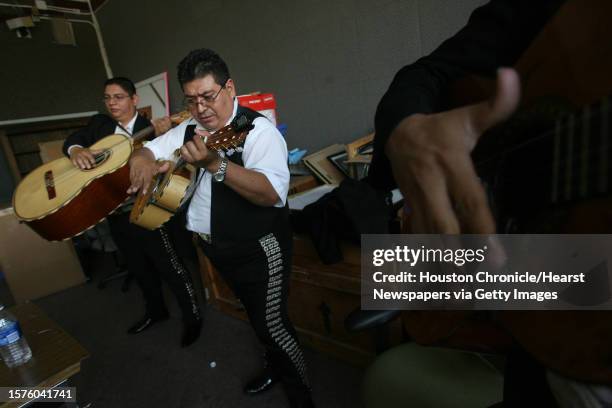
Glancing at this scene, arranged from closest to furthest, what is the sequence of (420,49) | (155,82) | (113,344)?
1. (420,49)
2. (113,344)
3. (155,82)

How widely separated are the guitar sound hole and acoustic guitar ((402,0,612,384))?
2.06 metres

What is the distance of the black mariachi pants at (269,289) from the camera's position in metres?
1.40

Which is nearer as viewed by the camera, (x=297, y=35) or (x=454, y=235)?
(x=454, y=235)

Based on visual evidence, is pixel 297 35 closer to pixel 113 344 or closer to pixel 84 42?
pixel 113 344

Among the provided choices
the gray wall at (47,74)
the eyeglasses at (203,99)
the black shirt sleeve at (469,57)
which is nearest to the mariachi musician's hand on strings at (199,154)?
the eyeglasses at (203,99)

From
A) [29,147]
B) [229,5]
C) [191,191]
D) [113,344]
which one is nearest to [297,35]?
[229,5]

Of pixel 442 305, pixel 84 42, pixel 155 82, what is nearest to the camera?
pixel 442 305

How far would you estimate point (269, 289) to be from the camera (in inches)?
56.2

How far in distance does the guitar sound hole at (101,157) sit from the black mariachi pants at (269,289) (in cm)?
95

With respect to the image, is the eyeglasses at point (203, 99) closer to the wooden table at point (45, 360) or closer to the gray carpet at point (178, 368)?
the wooden table at point (45, 360)

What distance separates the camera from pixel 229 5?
9.56ft

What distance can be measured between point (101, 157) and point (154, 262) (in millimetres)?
758

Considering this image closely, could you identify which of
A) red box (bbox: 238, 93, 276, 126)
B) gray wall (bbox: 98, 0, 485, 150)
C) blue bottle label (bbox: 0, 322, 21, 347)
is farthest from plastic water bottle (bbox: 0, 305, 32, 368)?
gray wall (bbox: 98, 0, 485, 150)

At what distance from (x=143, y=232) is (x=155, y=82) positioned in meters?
2.65
